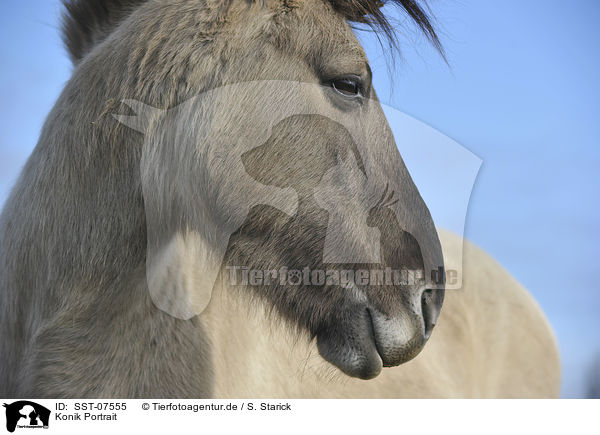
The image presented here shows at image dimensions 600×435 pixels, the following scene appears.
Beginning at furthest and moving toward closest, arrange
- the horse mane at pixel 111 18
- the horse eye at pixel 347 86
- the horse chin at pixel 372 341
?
the horse mane at pixel 111 18 → the horse eye at pixel 347 86 → the horse chin at pixel 372 341

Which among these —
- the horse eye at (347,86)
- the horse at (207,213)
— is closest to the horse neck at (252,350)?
the horse at (207,213)

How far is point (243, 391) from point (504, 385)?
66.0 inches

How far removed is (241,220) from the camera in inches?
62.1

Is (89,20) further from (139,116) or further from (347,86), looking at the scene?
(347,86)

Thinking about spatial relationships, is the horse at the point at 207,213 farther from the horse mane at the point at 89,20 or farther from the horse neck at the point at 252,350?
the horse mane at the point at 89,20

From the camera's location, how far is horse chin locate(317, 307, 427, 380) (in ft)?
4.89

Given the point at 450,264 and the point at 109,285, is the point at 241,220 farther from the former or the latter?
the point at 450,264

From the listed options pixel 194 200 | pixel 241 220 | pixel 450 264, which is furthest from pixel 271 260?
pixel 450 264

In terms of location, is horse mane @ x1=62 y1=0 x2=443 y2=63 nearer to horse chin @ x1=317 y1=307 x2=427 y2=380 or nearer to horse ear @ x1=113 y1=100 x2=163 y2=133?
horse ear @ x1=113 y1=100 x2=163 y2=133

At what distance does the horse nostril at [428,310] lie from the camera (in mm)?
1547
